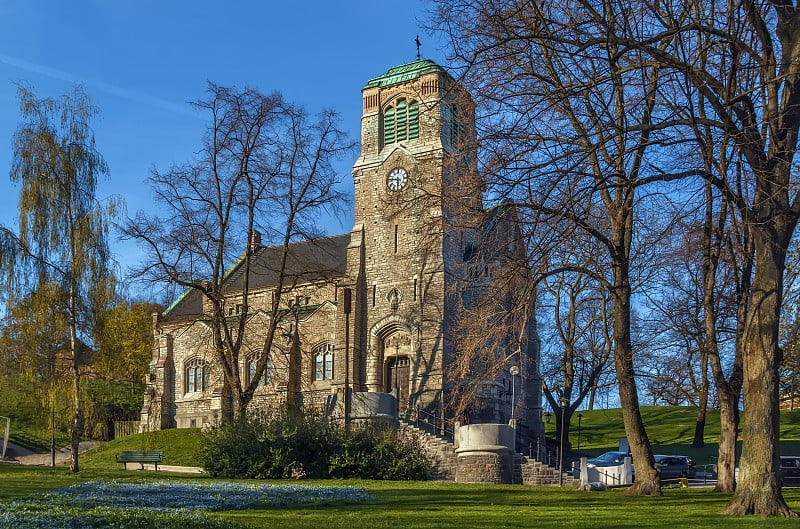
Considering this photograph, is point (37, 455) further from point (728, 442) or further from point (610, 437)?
point (728, 442)

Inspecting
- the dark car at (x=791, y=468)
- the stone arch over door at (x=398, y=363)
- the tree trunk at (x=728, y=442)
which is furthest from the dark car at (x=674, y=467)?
the tree trunk at (x=728, y=442)

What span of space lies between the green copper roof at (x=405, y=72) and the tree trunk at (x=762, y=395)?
30182 millimetres

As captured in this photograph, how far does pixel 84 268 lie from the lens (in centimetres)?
2942

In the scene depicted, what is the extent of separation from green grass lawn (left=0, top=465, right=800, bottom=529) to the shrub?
600 centimetres

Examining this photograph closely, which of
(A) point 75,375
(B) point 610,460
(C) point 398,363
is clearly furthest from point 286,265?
(B) point 610,460

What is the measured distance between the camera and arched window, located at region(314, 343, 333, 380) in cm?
4550

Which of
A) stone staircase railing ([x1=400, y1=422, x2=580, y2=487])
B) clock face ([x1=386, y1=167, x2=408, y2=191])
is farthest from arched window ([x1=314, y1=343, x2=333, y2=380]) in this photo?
stone staircase railing ([x1=400, y1=422, x2=580, y2=487])

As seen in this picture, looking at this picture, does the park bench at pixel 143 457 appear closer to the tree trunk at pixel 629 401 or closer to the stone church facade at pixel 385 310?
the stone church facade at pixel 385 310

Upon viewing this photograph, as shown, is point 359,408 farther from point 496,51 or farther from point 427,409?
point 496,51

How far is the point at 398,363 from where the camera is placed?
43031mm

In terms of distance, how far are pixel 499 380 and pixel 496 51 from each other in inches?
1141

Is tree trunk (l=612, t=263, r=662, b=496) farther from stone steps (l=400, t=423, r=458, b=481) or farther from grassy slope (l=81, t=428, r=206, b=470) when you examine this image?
grassy slope (l=81, t=428, r=206, b=470)

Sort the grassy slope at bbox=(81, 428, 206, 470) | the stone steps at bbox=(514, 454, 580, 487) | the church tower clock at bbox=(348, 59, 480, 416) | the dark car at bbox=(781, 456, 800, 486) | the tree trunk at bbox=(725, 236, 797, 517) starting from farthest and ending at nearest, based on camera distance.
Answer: the church tower clock at bbox=(348, 59, 480, 416)
the grassy slope at bbox=(81, 428, 206, 470)
the dark car at bbox=(781, 456, 800, 486)
the stone steps at bbox=(514, 454, 580, 487)
the tree trunk at bbox=(725, 236, 797, 517)

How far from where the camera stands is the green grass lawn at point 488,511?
39.3 ft
